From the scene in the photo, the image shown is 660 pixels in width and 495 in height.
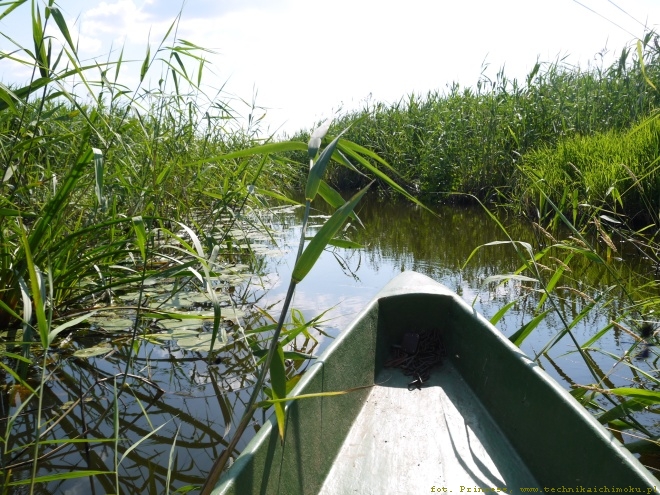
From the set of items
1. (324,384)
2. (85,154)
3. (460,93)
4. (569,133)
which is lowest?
Result: (324,384)

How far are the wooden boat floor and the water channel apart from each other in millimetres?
380

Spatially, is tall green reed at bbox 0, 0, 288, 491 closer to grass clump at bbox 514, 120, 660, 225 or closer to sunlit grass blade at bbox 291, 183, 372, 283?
sunlit grass blade at bbox 291, 183, 372, 283

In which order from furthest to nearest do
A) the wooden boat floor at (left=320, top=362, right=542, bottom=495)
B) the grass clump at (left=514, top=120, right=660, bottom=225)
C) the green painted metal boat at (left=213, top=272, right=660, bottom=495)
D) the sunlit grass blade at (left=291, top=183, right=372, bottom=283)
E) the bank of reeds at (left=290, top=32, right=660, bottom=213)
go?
the bank of reeds at (left=290, top=32, right=660, bottom=213) < the grass clump at (left=514, top=120, right=660, bottom=225) < the wooden boat floor at (left=320, top=362, right=542, bottom=495) < the green painted metal boat at (left=213, top=272, right=660, bottom=495) < the sunlit grass blade at (left=291, top=183, right=372, bottom=283)

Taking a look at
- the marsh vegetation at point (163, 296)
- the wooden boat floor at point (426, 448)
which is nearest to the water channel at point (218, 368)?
the marsh vegetation at point (163, 296)

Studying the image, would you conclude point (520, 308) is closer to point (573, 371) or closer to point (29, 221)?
point (573, 371)

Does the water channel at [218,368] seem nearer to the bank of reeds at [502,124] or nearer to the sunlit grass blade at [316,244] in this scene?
the sunlit grass blade at [316,244]

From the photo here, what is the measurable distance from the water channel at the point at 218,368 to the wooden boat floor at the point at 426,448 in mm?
380

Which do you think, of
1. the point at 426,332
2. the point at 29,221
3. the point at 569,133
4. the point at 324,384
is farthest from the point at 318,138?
the point at 569,133

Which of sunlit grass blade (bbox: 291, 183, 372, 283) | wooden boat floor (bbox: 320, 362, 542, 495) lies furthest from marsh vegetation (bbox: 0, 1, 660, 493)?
wooden boat floor (bbox: 320, 362, 542, 495)

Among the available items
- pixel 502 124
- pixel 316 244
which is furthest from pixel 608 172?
pixel 316 244

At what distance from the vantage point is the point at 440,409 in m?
1.96

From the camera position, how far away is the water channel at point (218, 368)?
1.79 m

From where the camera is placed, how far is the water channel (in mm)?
1786

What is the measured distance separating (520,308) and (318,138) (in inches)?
101
